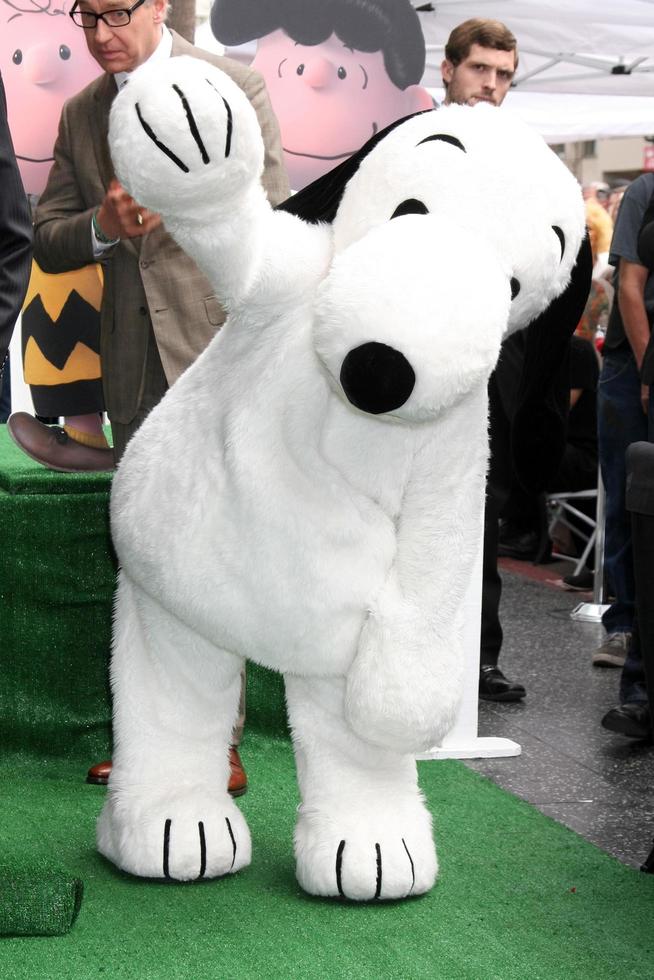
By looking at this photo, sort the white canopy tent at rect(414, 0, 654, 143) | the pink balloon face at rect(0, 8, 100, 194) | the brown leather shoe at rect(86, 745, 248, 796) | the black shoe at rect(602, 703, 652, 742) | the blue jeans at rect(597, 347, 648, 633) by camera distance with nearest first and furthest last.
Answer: the brown leather shoe at rect(86, 745, 248, 796)
the pink balloon face at rect(0, 8, 100, 194)
the black shoe at rect(602, 703, 652, 742)
the blue jeans at rect(597, 347, 648, 633)
the white canopy tent at rect(414, 0, 654, 143)

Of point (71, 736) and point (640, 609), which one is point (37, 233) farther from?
point (640, 609)

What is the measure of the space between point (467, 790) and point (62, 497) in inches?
42.4

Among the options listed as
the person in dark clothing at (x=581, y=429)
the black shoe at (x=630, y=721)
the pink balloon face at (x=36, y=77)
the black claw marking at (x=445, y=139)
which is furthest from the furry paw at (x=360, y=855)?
the person in dark clothing at (x=581, y=429)

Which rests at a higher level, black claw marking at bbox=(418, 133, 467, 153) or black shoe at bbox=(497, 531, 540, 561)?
black claw marking at bbox=(418, 133, 467, 153)

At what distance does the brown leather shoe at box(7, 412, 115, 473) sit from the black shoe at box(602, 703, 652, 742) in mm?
1487

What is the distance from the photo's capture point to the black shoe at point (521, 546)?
648 cm

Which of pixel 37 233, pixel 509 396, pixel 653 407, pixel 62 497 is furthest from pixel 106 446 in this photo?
pixel 653 407

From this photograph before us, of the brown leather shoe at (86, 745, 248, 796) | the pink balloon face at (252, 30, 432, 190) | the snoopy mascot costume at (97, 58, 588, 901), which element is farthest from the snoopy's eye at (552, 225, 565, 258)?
the pink balloon face at (252, 30, 432, 190)

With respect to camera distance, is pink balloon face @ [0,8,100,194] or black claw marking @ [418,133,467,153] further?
pink balloon face @ [0,8,100,194]

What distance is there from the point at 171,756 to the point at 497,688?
5.89 feet

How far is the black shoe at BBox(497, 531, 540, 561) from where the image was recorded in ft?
21.3

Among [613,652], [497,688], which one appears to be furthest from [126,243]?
[613,652]

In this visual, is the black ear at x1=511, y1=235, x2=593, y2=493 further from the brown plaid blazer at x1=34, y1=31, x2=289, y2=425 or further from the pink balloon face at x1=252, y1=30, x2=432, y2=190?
the pink balloon face at x1=252, y1=30, x2=432, y2=190

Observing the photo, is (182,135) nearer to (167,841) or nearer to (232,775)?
(167,841)
